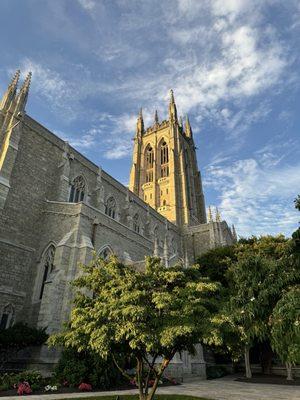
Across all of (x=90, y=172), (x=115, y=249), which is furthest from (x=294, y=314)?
(x=90, y=172)

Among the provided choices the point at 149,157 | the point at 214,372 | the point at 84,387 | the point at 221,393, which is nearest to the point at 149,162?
the point at 149,157

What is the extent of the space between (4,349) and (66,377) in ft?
11.9

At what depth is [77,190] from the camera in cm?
2798

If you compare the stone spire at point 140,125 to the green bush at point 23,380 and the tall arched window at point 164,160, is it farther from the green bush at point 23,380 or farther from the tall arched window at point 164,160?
the green bush at point 23,380

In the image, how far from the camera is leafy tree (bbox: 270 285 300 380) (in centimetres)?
843

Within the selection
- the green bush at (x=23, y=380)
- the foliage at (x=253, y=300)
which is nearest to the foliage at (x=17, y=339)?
the green bush at (x=23, y=380)

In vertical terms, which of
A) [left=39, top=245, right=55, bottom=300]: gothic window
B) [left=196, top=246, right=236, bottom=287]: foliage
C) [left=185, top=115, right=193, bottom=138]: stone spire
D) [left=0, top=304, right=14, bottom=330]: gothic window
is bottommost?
[left=0, top=304, right=14, bottom=330]: gothic window

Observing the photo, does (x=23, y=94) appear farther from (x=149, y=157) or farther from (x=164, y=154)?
(x=149, y=157)

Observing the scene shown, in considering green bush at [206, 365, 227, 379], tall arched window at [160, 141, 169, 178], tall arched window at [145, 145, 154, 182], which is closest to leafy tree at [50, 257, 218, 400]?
green bush at [206, 365, 227, 379]

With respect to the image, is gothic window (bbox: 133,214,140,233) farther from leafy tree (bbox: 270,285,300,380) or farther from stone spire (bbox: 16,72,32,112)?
leafy tree (bbox: 270,285,300,380)

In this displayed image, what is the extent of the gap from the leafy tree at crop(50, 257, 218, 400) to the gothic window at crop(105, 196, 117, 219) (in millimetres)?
21608

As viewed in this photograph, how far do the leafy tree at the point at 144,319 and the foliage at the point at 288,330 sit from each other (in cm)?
201

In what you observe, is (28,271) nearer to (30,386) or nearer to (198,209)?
(30,386)

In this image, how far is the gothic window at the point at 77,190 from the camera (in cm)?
2733
